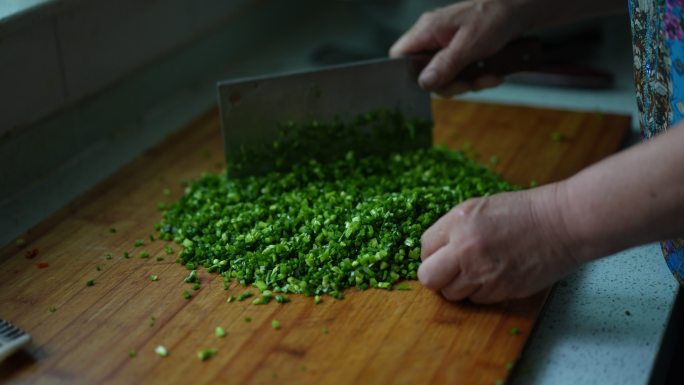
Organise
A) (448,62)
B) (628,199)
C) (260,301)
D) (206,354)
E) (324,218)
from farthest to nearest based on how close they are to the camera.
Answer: (448,62) < (324,218) < (260,301) < (206,354) < (628,199)

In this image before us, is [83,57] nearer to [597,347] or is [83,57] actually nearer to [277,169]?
[277,169]

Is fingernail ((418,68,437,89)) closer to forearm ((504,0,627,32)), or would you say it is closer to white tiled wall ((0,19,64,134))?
forearm ((504,0,627,32))

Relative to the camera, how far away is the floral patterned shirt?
106 centimetres

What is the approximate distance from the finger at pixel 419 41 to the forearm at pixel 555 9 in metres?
0.16

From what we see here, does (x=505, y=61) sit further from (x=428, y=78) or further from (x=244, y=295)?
(x=244, y=295)

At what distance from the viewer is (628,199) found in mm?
979

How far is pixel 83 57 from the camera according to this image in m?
1.68

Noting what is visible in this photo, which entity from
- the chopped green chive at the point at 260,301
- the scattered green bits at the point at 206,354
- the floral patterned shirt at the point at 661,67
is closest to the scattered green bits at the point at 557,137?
the floral patterned shirt at the point at 661,67

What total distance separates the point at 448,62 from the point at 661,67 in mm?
495

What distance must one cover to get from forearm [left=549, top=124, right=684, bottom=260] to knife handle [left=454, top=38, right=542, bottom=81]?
58 cm

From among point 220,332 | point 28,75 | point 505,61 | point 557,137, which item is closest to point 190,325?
point 220,332

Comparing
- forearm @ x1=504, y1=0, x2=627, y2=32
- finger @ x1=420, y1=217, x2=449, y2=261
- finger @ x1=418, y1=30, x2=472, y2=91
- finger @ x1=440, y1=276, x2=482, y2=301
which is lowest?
finger @ x1=440, y1=276, x2=482, y2=301

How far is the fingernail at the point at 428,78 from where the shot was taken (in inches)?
60.9

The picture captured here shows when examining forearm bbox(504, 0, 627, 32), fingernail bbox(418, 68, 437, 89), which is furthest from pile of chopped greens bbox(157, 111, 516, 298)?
forearm bbox(504, 0, 627, 32)
